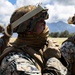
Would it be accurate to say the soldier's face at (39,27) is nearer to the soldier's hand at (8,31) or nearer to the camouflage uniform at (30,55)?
the camouflage uniform at (30,55)

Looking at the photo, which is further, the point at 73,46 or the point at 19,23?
the point at 73,46

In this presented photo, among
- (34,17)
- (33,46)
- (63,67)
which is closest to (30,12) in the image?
(34,17)

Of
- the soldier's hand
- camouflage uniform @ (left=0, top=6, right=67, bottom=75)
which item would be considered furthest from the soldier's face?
the soldier's hand

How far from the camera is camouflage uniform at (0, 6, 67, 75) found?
3.94 meters

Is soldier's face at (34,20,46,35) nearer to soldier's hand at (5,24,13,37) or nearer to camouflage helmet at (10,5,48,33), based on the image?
camouflage helmet at (10,5,48,33)

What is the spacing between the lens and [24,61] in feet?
13.1

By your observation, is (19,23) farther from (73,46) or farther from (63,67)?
(73,46)

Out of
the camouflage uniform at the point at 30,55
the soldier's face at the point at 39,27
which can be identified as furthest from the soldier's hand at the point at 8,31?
the soldier's face at the point at 39,27

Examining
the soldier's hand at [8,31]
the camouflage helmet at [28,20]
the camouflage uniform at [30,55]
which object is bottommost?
the camouflage uniform at [30,55]

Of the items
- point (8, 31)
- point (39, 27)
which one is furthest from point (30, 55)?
point (8, 31)

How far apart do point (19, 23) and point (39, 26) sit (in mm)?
230

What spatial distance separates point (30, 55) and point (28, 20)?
0.41 metres

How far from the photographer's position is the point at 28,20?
14.2 feet

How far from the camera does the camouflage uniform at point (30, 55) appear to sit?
12.9 feet
